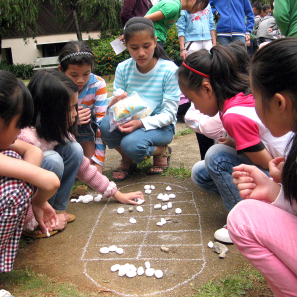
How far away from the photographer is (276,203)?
149 cm

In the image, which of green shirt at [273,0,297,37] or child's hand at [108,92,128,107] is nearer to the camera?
child's hand at [108,92,128,107]

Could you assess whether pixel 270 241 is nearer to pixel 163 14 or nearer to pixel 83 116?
pixel 83 116

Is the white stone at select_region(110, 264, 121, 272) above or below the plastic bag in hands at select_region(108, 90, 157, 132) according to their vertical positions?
below

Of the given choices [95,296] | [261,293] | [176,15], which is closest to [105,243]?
[95,296]

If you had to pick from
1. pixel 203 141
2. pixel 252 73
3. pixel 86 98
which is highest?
pixel 252 73

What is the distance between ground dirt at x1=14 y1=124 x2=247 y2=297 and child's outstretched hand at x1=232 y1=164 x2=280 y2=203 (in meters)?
0.51

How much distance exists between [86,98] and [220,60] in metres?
1.57

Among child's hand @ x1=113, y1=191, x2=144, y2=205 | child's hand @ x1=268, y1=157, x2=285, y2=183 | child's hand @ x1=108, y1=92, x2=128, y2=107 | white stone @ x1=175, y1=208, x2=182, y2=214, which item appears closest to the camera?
child's hand @ x1=268, y1=157, x2=285, y2=183

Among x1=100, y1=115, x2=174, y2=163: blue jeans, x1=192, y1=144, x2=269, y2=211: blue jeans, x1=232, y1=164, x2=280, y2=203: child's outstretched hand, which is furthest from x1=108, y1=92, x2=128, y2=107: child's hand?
x1=232, y1=164, x2=280, y2=203: child's outstretched hand

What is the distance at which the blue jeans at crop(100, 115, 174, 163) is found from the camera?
294cm

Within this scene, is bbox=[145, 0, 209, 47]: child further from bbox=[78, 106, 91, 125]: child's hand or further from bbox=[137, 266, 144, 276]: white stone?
bbox=[137, 266, 144, 276]: white stone

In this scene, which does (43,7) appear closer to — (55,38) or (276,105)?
(55,38)

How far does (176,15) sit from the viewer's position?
4.10 m

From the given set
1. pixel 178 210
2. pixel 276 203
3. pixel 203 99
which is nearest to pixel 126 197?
pixel 178 210
